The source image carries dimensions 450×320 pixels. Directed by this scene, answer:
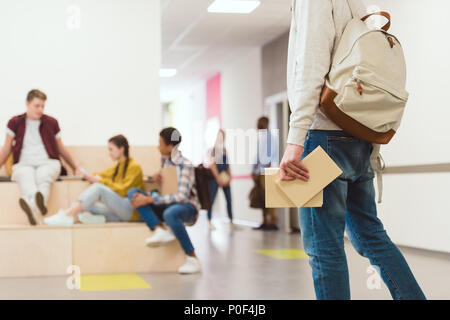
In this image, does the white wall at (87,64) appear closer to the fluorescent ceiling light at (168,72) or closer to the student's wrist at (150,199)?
the student's wrist at (150,199)

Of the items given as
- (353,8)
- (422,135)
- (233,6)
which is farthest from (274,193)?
(233,6)

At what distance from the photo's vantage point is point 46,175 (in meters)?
4.73

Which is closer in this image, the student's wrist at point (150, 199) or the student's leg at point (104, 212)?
the student's wrist at point (150, 199)

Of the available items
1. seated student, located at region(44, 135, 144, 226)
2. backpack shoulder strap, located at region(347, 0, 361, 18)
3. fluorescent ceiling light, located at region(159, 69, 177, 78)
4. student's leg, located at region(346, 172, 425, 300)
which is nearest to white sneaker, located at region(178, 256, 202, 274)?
seated student, located at region(44, 135, 144, 226)

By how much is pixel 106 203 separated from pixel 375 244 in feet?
9.56

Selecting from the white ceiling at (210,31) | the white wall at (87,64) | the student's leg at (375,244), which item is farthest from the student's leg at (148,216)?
the white ceiling at (210,31)

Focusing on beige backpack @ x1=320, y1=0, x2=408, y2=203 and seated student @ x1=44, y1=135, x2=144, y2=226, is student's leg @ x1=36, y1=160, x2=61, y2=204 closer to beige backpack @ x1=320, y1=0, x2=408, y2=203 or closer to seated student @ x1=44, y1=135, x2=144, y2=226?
seated student @ x1=44, y1=135, x2=144, y2=226

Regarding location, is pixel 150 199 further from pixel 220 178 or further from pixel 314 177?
pixel 220 178

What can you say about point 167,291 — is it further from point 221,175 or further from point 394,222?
point 221,175

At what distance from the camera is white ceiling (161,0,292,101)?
731 centimetres

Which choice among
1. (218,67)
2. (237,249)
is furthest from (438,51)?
(218,67)

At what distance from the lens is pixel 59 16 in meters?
5.25

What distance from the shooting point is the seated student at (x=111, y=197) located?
445 cm

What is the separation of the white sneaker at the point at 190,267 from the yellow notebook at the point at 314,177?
A: 2.67 meters
